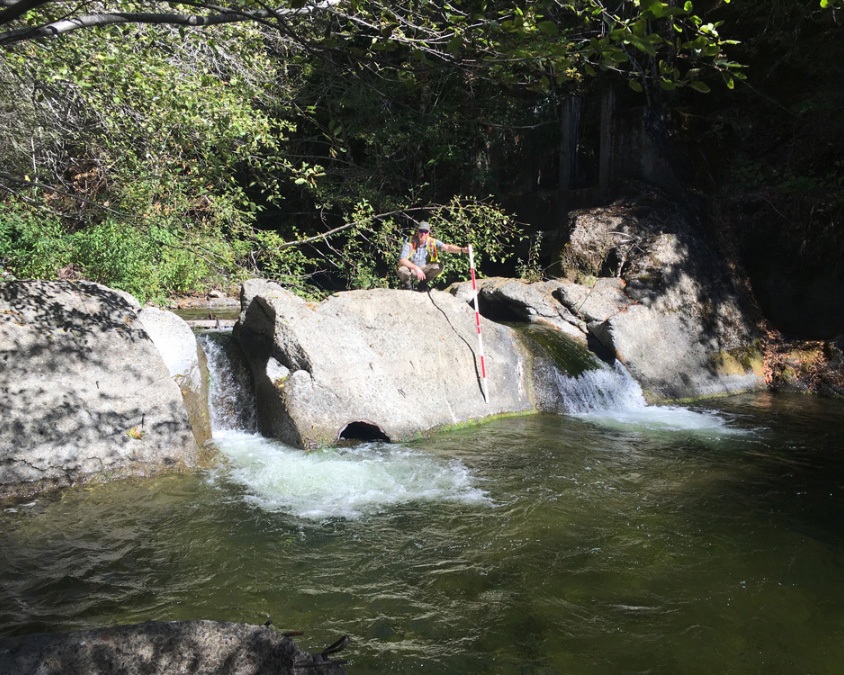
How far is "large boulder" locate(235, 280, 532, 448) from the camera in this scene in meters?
7.46

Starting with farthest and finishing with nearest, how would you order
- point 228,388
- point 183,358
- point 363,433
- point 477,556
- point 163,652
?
point 228,388 → point 363,433 → point 183,358 → point 477,556 → point 163,652

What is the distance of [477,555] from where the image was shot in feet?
15.3

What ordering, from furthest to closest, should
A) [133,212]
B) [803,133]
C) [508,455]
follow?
[803,133] → [133,212] → [508,455]

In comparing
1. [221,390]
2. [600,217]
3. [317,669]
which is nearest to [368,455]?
[221,390]

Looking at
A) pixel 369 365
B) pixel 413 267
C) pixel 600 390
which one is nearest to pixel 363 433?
pixel 369 365

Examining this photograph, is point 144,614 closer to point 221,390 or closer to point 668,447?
point 221,390

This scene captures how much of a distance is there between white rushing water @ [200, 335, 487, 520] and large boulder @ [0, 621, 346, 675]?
308cm

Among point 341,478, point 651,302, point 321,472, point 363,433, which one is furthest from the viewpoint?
point 651,302

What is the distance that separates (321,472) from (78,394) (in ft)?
8.08

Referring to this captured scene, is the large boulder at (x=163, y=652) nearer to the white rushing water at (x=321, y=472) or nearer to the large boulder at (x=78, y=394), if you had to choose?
the white rushing water at (x=321, y=472)

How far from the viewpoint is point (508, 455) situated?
23.1 feet

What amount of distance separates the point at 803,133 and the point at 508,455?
10000mm

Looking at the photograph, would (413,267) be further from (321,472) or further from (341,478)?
(341,478)

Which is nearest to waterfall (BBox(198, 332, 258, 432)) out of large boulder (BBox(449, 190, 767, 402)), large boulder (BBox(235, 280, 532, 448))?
large boulder (BBox(235, 280, 532, 448))
